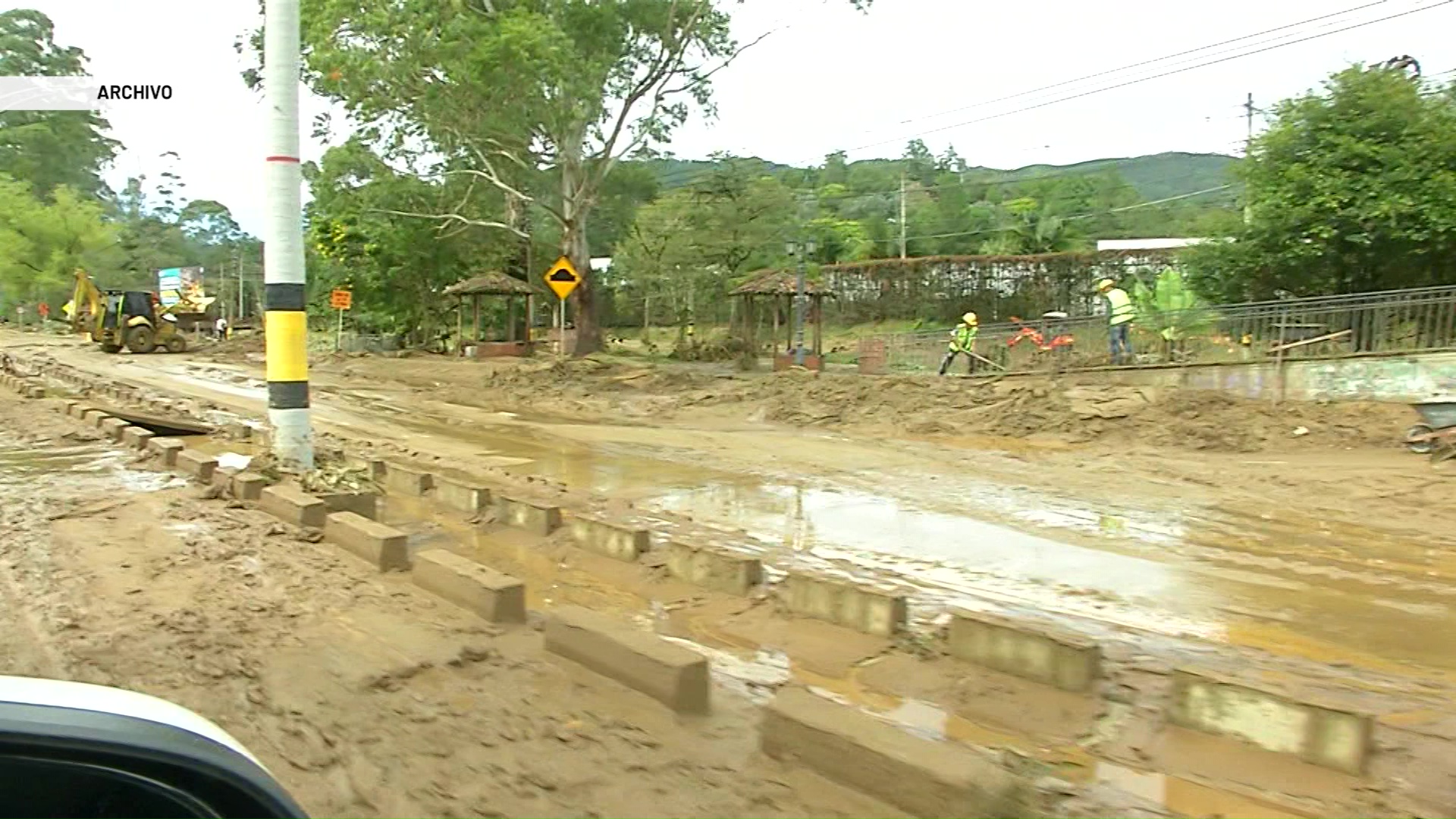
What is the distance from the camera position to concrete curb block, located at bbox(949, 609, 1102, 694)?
4316 millimetres

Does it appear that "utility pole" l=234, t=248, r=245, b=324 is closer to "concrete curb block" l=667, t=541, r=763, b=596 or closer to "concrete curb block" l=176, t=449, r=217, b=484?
"concrete curb block" l=176, t=449, r=217, b=484

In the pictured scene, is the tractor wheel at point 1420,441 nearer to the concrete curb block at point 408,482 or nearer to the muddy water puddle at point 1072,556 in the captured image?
the muddy water puddle at point 1072,556

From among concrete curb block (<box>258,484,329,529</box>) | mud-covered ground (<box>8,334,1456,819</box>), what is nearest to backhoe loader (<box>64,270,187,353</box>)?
mud-covered ground (<box>8,334,1456,819</box>)

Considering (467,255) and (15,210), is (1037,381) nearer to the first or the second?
(467,255)

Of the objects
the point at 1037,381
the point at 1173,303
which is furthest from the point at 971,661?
the point at 1173,303

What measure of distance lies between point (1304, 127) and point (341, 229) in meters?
27.8

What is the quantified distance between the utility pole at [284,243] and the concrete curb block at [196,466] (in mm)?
802

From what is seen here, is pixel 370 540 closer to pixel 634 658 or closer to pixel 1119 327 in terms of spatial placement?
→ pixel 634 658

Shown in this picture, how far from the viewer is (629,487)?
9.69 meters

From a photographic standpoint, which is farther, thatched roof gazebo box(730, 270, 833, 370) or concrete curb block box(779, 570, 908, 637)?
thatched roof gazebo box(730, 270, 833, 370)

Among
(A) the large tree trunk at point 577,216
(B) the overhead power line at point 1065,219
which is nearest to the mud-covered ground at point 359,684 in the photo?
(A) the large tree trunk at point 577,216

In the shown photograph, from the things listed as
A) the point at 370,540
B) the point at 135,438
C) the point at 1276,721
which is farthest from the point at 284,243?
the point at 1276,721

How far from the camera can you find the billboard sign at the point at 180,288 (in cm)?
5153

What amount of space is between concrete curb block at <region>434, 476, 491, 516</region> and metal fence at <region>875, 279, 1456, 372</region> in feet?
38.5
